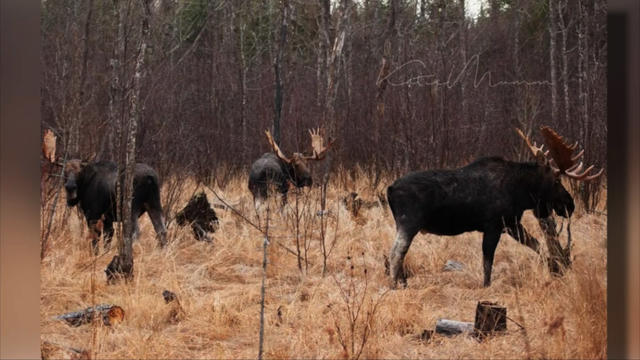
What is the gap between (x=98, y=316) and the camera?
4207mm

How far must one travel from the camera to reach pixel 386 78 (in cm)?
750

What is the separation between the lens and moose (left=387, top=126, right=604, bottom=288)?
520 centimetres

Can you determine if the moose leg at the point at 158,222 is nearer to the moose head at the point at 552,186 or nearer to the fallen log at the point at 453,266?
the fallen log at the point at 453,266

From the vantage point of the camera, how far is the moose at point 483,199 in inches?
205

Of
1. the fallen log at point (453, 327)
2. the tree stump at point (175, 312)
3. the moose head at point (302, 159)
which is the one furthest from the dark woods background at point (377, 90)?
the fallen log at point (453, 327)

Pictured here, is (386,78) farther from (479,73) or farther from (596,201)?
(596,201)

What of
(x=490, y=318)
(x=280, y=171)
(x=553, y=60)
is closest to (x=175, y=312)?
(x=490, y=318)

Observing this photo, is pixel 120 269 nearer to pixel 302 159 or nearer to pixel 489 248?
pixel 489 248

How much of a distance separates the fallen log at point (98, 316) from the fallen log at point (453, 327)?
6.14ft

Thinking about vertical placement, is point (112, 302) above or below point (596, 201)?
below

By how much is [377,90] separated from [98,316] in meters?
4.39
